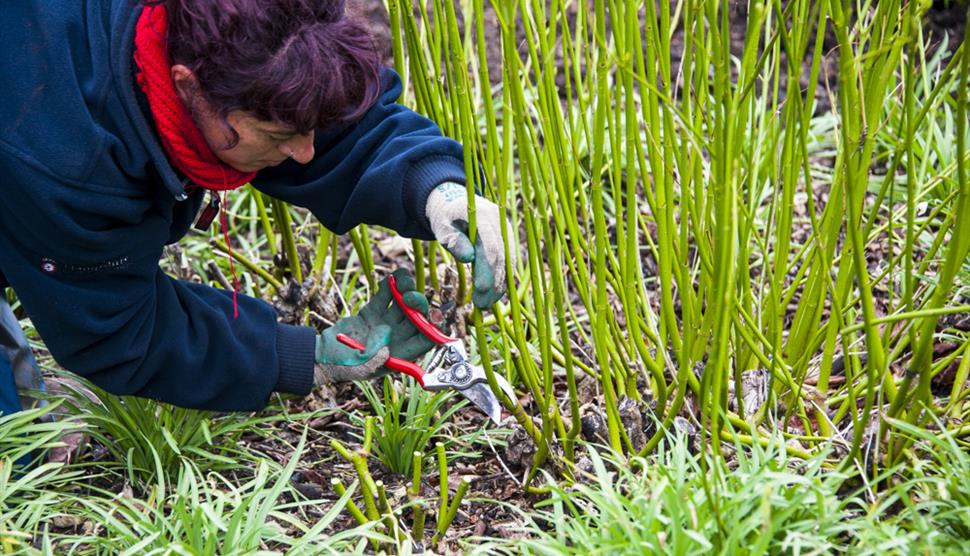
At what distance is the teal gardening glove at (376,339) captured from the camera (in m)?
1.78

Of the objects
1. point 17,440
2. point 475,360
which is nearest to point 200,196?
point 17,440

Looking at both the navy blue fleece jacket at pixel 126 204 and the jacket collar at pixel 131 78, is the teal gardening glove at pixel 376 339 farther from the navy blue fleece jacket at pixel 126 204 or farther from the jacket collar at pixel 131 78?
the jacket collar at pixel 131 78

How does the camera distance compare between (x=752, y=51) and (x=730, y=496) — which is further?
(x=752, y=51)

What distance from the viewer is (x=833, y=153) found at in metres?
2.93

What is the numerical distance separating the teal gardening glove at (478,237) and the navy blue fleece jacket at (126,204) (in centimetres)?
5

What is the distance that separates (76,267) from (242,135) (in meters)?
0.35

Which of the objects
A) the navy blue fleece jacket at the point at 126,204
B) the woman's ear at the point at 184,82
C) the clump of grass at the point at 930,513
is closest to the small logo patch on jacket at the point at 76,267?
the navy blue fleece jacket at the point at 126,204

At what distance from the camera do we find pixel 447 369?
5.69ft

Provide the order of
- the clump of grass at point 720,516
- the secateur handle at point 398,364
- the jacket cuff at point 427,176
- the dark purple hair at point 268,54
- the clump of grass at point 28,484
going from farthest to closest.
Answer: the secateur handle at point 398,364 → the jacket cuff at point 427,176 → the clump of grass at point 28,484 → the dark purple hair at point 268,54 → the clump of grass at point 720,516

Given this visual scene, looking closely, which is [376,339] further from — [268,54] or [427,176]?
[268,54]

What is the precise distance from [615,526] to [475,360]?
0.81 m

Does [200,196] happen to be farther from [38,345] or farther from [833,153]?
[833,153]

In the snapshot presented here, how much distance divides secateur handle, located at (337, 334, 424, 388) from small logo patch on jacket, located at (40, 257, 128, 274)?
1.35 ft

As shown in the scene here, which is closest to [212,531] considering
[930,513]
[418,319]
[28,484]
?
[28,484]
